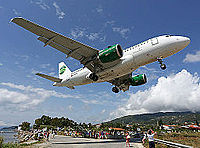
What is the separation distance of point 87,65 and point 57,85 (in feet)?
32.4

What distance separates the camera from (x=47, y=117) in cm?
13562

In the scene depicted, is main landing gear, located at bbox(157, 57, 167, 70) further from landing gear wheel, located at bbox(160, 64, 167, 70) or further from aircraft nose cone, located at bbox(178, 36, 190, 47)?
aircraft nose cone, located at bbox(178, 36, 190, 47)

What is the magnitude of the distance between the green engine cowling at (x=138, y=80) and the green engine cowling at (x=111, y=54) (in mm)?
9297

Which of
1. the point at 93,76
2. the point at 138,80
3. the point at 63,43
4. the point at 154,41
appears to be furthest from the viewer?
the point at 138,80

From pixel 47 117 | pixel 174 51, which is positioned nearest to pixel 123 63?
pixel 174 51

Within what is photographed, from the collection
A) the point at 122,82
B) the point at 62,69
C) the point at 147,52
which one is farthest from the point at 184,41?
the point at 62,69

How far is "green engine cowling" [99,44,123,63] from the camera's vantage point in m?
19.0

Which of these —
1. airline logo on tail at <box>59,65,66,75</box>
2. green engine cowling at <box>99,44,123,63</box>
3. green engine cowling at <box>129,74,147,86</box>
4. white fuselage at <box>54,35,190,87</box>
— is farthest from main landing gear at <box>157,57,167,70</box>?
airline logo on tail at <box>59,65,66,75</box>

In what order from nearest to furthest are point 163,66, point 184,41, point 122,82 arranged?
point 184,41, point 163,66, point 122,82

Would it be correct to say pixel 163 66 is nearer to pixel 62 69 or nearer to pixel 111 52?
pixel 111 52

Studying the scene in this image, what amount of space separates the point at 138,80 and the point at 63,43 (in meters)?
15.1

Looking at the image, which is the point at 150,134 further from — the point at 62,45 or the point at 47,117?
the point at 47,117

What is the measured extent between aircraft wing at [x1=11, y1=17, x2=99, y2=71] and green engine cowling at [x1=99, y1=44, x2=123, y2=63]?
1880mm

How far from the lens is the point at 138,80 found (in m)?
27.0
